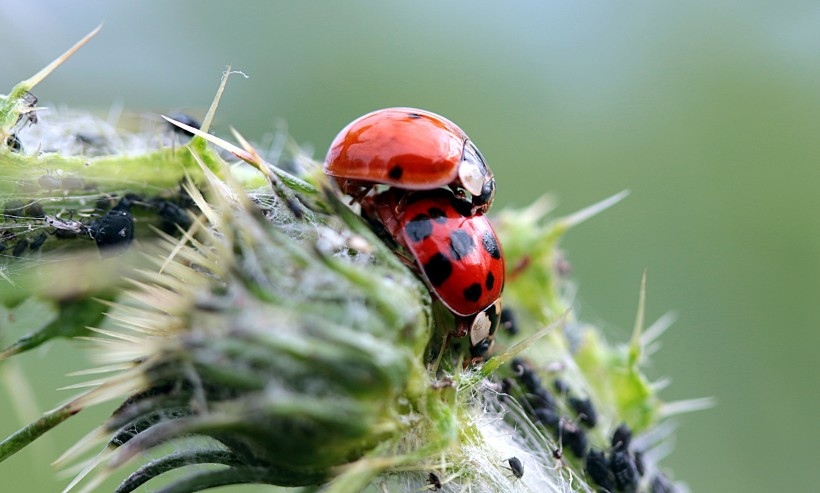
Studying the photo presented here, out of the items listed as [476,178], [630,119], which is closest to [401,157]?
[476,178]

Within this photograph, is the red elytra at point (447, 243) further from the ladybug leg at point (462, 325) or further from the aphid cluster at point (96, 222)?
the aphid cluster at point (96, 222)

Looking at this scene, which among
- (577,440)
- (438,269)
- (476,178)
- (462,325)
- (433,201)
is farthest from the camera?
(577,440)

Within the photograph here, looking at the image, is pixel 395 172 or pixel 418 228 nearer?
pixel 418 228

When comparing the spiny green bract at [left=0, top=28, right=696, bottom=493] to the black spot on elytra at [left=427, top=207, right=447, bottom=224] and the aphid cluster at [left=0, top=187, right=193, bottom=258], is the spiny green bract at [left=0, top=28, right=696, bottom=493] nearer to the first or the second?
the aphid cluster at [left=0, top=187, right=193, bottom=258]

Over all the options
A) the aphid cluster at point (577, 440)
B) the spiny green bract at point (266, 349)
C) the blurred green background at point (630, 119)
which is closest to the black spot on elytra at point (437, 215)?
the spiny green bract at point (266, 349)

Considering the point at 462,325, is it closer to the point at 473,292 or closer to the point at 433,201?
the point at 473,292

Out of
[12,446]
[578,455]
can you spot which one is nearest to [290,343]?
[12,446]
